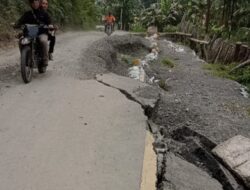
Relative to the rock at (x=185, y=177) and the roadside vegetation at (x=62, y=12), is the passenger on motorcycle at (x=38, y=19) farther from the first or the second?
the roadside vegetation at (x=62, y=12)

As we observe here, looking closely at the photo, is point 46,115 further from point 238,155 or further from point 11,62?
point 11,62

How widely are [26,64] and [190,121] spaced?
11.5 ft

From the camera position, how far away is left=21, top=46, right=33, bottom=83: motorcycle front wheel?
886 centimetres

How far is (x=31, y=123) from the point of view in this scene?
6406mm

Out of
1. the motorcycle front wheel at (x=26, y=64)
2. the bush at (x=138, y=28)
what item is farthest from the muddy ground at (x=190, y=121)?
the bush at (x=138, y=28)

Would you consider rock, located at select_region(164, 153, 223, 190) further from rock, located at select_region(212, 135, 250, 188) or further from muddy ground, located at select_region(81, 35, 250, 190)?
rock, located at select_region(212, 135, 250, 188)

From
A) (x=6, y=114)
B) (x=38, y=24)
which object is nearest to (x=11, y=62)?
(x=38, y=24)

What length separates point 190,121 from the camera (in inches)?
303

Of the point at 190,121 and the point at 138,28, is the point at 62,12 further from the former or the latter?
the point at 190,121

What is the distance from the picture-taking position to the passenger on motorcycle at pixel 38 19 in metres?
9.56

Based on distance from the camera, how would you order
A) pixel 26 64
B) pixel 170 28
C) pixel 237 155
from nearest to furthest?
pixel 237 155
pixel 26 64
pixel 170 28

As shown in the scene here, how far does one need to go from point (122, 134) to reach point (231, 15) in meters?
18.7

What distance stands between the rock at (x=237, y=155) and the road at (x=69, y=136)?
107cm

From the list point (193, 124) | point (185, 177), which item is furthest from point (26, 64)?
point (185, 177)
